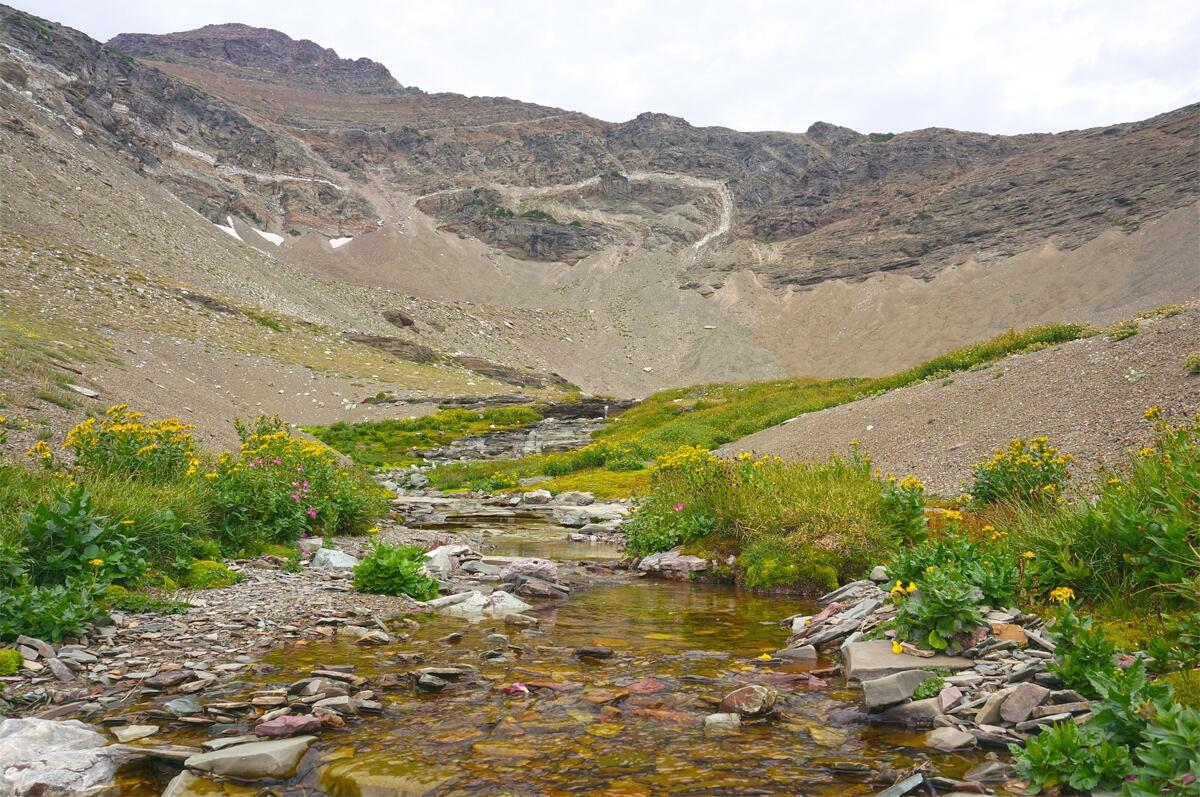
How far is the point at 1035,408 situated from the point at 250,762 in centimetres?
2058

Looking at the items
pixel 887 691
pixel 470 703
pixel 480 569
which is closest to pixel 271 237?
pixel 480 569

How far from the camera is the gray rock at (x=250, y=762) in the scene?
399 cm

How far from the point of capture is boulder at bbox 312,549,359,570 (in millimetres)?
10273

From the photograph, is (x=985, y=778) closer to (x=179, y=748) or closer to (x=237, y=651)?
(x=179, y=748)

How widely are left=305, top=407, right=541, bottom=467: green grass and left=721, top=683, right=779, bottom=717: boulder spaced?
110 feet

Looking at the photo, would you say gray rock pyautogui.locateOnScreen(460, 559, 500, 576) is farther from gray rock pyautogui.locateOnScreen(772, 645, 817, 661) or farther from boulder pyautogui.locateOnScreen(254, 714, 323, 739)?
boulder pyautogui.locateOnScreen(254, 714, 323, 739)

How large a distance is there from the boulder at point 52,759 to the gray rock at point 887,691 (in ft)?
16.0

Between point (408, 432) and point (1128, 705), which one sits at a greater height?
point (1128, 705)

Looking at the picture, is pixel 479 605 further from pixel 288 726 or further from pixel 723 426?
pixel 723 426

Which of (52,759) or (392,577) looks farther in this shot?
(392,577)

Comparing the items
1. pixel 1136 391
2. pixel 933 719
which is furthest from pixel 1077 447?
pixel 933 719

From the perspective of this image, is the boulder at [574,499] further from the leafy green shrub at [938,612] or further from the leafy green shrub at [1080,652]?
the leafy green shrub at [1080,652]

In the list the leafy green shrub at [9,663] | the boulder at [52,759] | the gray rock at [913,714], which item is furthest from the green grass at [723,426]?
the boulder at [52,759]

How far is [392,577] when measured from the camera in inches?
349
